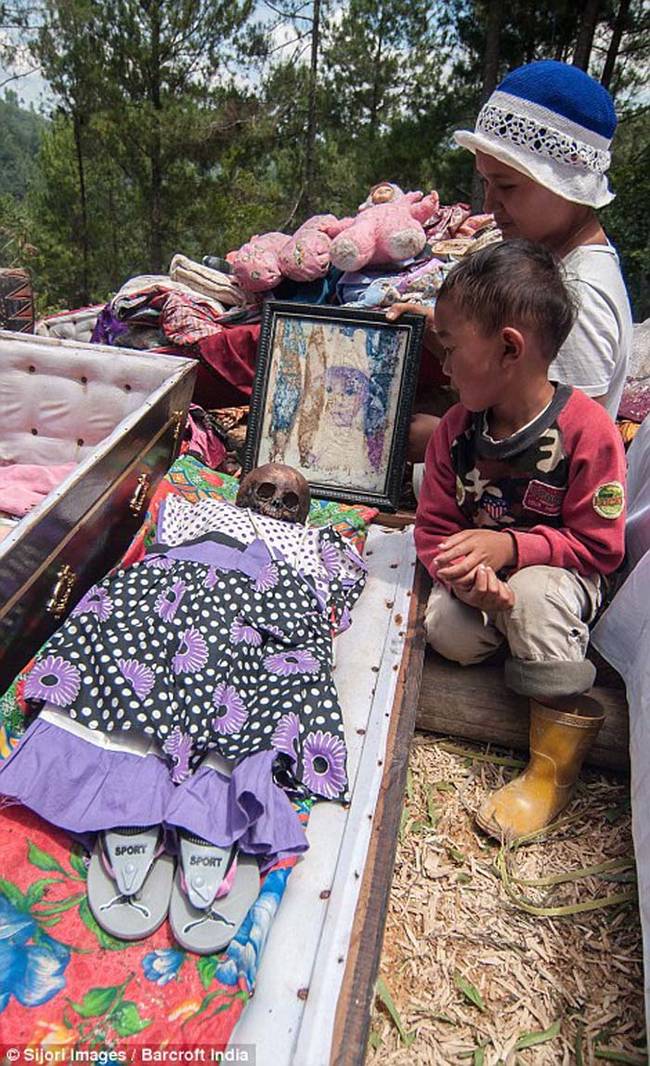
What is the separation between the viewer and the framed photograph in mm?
2609

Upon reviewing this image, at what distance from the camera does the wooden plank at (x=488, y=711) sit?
1.69 m

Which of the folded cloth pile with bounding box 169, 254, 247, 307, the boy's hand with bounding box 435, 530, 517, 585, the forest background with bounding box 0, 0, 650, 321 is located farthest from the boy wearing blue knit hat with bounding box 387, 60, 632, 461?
the forest background with bounding box 0, 0, 650, 321

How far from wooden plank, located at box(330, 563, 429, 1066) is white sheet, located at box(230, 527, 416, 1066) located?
2cm

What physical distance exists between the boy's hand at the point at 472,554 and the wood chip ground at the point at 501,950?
55cm

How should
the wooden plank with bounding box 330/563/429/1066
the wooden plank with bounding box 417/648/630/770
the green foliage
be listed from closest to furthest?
the wooden plank with bounding box 330/563/429/1066 → the wooden plank with bounding box 417/648/630/770 → the green foliage

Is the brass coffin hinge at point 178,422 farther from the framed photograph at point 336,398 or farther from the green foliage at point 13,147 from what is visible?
the green foliage at point 13,147

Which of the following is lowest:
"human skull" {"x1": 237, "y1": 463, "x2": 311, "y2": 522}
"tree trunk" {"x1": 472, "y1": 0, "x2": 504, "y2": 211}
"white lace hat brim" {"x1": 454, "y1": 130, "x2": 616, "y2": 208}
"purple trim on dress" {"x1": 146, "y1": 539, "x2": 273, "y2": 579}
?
"purple trim on dress" {"x1": 146, "y1": 539, "x2": 273, "y2": 579}

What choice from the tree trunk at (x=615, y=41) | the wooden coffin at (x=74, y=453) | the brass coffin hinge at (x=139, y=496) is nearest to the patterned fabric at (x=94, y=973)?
the wooden coffin at (x=74, y=453)

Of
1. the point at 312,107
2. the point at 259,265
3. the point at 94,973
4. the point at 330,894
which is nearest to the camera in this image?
the point at 94,973

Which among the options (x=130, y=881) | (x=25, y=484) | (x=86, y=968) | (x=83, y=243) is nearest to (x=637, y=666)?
(x=130, y=881)

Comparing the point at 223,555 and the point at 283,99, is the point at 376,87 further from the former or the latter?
the point at 223,555

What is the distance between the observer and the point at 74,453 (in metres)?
2.66

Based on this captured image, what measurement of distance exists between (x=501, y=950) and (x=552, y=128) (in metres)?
1.89

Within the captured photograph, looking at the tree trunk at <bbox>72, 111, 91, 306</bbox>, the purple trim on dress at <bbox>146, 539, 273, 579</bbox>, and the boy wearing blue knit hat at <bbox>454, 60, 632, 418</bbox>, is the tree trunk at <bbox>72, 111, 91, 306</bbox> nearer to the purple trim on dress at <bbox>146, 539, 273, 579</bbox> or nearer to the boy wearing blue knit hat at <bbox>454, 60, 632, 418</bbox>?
the boy wearing blue knit hat at <bbox>454, 60, 632, 418</bbox>
